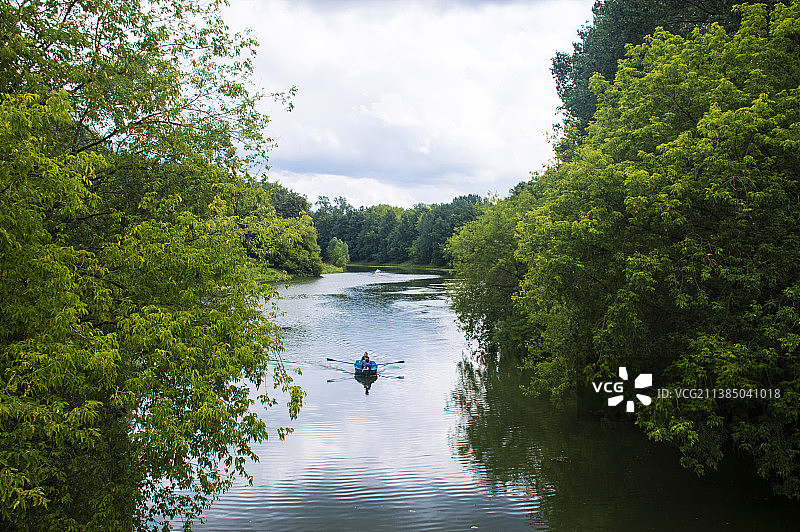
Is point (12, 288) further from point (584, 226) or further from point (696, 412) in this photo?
point (696, 412)

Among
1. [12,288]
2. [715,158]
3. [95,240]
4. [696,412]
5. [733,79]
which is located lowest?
[696,412]

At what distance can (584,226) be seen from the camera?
14.3 m

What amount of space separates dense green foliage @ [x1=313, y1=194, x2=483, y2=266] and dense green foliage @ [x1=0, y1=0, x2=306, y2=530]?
108 metres

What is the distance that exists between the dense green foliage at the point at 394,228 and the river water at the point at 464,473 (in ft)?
→ 320

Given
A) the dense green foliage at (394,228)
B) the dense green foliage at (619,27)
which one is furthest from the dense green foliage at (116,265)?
the dense green foliage at (394,228)

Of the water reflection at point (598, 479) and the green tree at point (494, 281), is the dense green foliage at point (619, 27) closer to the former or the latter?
the green tree at point (494, 281)

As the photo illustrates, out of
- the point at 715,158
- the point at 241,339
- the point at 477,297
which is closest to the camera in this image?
the point at 241,339

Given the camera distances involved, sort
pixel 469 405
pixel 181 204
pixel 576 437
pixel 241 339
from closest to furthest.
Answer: pixel 241 339
pixel 181 204
pixel 576 437
pixel 469 405

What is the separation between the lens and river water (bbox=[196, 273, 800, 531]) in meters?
12.6

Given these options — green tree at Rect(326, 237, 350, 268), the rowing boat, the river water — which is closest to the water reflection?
the river water

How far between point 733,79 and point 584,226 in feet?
19.1

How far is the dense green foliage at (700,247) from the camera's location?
39.3 ft

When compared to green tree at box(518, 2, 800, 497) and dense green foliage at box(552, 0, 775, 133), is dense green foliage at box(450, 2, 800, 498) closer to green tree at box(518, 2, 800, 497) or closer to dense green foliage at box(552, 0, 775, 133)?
green tree at box(518, 2, 800, 497)

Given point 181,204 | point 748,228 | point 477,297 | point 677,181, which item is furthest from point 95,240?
point 477,297
